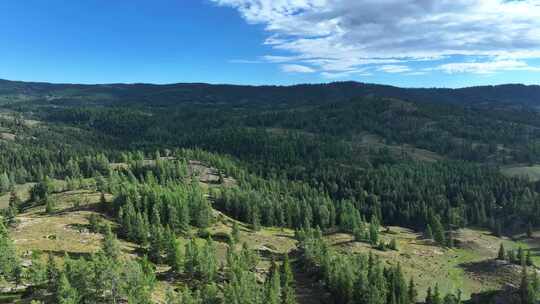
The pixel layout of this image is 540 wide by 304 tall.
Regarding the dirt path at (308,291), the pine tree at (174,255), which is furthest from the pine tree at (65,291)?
the dirt path at (308,291)

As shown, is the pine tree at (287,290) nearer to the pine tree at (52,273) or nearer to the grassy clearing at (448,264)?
the grassy clearing at (448,264)

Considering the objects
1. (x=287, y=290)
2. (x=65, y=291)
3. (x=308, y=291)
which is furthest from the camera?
(x=308, y=291)

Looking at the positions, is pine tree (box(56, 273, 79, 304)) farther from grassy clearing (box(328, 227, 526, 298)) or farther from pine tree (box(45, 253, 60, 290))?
grassy clearing (box(328, 227, 526, 298))

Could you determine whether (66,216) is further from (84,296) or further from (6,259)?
(84,296)

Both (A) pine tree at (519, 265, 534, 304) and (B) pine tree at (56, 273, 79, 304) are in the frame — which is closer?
(B) pine tree at (56, 273, 79, 304)

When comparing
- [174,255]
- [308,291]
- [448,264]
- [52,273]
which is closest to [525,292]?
[448,264]

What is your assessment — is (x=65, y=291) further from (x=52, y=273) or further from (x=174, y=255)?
(x=174, y=255)

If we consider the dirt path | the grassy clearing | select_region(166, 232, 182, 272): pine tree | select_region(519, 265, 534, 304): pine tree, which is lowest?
the grassy clearing

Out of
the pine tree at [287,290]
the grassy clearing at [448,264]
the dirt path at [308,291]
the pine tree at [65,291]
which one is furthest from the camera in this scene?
the grassy clearing at [448,264]

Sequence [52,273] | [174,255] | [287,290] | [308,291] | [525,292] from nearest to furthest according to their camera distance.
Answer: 1. [52,273]
2. [287,290]
3. [174,255]
4. [525,292]
5. [308,291]

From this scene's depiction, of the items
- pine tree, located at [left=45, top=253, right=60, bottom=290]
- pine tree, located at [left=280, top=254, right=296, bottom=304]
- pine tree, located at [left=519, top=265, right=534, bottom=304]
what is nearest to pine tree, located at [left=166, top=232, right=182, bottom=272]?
pine tree, located at [left=280, top=254, right=296, bottom=304]

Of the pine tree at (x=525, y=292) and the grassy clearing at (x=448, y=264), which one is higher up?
the pine tree at (x=525, y=292)
